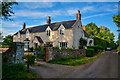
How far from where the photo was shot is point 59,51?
532 inches

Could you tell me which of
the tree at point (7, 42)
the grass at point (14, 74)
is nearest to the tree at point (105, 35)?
the tree at point (7, 42)

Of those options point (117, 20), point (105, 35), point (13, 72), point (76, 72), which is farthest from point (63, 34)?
point (105, 35)

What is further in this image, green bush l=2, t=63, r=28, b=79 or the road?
the road

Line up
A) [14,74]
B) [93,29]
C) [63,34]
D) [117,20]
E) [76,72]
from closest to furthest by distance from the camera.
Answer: [14,74] < [76,72] < [117,20] < [63,34] < [93,29]

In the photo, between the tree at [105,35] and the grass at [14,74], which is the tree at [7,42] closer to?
the grass at [14,74]

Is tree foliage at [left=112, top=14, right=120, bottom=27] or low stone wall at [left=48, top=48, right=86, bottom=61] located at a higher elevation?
tree foliage at [left=112, top=14, right=120, bottom=27]

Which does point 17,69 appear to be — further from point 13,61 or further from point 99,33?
point 99,33

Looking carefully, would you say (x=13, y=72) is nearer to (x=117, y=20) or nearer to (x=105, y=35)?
(x=117, y=20)

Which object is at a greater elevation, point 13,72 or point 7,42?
point 7,42

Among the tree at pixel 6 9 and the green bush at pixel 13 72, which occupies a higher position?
the tree at pixel 6 9

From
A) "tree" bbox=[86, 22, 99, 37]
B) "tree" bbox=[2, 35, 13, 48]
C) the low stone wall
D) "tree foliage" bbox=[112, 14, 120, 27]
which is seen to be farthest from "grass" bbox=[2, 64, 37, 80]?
"tree" bbox=[86, 22, 99, 37]

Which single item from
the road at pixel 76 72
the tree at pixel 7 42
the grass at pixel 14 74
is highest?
the tree at pixel 7 42

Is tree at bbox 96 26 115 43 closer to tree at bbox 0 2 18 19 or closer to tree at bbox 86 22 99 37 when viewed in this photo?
tree at bbox 86 22 99 37

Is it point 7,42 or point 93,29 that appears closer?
point 7,42
